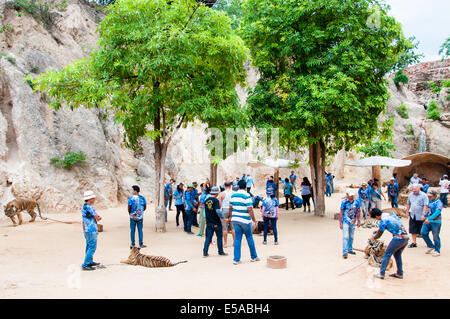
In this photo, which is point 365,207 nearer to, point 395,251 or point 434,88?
point 395,251

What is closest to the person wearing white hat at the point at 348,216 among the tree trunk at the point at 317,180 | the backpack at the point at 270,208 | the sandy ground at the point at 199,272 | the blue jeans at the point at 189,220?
the sandy ground at the point at 199,272

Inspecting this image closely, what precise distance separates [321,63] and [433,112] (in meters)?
20.3

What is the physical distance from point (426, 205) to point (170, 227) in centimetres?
824

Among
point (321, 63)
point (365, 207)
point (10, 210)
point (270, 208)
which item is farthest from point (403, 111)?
point (10, 210)

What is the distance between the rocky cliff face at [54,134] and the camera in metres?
15.4

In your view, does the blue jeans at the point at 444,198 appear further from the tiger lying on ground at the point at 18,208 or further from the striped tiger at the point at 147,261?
the tiger lying on ground at the point at 18,208

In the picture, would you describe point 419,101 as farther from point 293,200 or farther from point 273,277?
point 273,277

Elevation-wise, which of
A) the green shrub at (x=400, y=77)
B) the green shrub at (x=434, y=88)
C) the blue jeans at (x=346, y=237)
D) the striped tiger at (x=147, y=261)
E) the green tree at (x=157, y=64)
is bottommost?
the striped tiger at (x=147, y=261)

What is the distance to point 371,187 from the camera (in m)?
13.7

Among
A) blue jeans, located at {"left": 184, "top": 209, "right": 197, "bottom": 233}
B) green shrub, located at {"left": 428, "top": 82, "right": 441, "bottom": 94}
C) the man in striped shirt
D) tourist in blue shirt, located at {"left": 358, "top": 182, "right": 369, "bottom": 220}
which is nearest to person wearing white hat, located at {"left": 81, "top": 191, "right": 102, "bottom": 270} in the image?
the man in striped shirt

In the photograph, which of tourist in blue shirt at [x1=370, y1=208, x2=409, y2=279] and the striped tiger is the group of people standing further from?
the striped tiger

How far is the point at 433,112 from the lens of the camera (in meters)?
28.8

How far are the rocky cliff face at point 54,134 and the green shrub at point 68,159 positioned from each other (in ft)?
0.94

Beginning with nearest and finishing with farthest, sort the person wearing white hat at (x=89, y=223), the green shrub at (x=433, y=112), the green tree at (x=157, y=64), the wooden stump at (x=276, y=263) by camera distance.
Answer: the person wearing white hat at (x=89, y=223) → the wooden stump at (x=276, y=263) → the green tree at (x=157, y=64) → the green shrub at (x=433, y=112)
